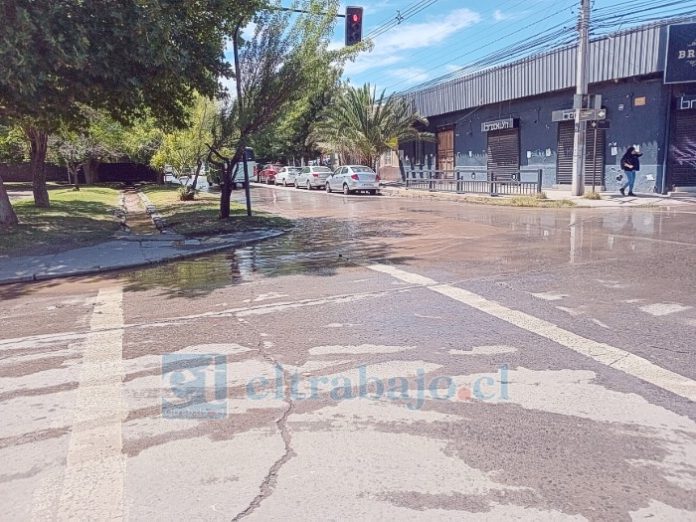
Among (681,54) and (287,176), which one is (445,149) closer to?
(287,176)

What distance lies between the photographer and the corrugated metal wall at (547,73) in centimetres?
2062

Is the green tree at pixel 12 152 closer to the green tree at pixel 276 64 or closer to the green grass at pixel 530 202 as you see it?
the green tree at pixel 276 64

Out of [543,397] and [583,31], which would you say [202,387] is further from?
[583,31]

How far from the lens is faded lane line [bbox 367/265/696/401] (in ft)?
14.1

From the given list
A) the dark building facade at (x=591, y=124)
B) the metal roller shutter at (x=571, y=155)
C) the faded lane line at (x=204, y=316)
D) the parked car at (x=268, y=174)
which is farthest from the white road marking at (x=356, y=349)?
the parked car at (x=268, y=174)

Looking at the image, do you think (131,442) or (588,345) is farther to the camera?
(588,345)

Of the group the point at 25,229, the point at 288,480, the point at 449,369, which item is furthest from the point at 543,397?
the point at 25,229

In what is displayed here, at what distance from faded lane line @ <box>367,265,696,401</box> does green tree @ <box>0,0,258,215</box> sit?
6877 mm

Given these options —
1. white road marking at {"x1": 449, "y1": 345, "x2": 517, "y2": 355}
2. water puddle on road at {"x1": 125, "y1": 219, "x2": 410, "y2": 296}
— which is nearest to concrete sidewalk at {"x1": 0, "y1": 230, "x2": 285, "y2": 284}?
water puddle on road at {"x1": 125, "y1": 219, "x2": 410, "y2": 296}

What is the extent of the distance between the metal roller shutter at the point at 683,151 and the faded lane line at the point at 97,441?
21.6 meters

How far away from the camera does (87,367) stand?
4.95m

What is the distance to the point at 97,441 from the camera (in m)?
3.60

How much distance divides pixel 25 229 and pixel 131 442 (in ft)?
38.6

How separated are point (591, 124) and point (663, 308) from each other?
17831mm
